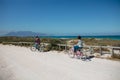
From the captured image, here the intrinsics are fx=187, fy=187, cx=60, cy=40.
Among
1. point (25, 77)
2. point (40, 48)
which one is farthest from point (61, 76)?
point (40, 48)

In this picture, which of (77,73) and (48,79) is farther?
(77,73)

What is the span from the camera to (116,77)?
8141 millimetres

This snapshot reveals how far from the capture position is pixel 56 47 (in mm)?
21125

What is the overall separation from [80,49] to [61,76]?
5968 millimetres

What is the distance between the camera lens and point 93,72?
29.6 feet

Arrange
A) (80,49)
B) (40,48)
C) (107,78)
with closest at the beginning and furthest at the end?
(107,78)
(80,49)
(40,48)

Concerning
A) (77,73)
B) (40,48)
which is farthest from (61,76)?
(40,48)

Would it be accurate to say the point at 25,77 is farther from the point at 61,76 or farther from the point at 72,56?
the point at 72,56

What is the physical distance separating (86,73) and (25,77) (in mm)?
2854

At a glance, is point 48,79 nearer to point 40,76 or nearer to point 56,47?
point 40,76

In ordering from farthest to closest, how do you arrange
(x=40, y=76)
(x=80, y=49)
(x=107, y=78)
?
(x=80, y=49)
(x=40, y=76)
(x=107, y=78)

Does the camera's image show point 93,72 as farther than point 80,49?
No

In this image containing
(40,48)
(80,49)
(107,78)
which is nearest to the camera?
(107,78)

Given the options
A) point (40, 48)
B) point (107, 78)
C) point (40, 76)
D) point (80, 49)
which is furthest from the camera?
point (40, 48)
